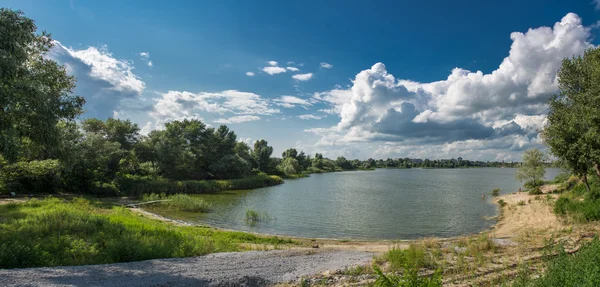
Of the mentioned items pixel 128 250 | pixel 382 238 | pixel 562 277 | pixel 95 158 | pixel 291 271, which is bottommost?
pixel 382 238

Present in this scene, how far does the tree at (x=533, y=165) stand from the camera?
5040cm

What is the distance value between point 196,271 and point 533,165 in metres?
58.7

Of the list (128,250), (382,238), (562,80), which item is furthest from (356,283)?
(562,80)

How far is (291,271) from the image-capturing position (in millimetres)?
12383

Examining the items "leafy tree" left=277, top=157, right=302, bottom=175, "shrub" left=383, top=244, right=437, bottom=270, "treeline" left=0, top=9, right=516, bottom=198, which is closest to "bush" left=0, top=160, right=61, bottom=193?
"treeline" left=0, top=9, right=516, bottom=198

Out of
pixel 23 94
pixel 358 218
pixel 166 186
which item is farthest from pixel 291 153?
pixel 23 94

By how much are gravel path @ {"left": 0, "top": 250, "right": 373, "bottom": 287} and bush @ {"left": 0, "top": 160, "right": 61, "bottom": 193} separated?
25.5 metres

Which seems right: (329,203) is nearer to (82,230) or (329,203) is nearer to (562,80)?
(562,80)

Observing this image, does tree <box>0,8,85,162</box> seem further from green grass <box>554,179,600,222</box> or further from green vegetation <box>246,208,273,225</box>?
green grass <box>554,179,600,222</box>

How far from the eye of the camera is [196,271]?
11430 mm

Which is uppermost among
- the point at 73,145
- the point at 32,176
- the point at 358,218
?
the point at 73,145

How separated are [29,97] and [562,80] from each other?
38.2 m

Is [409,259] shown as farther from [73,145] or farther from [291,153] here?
[291,153]

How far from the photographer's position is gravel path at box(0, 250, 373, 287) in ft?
31.7
